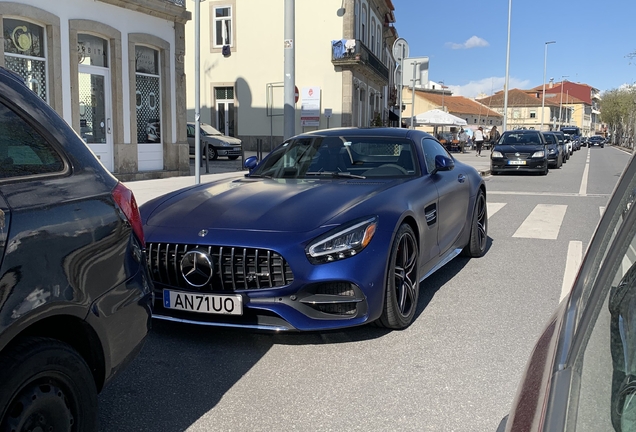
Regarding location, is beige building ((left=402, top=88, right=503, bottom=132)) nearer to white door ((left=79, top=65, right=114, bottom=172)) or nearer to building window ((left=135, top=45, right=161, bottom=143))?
building window ((left=135, top=45, right=161, bottom=143))

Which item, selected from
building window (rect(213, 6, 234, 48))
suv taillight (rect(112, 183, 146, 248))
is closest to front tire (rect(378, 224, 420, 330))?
suv taillight (rect(112, 183, 146, 248))

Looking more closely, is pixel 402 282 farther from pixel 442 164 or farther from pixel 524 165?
pixel 524 165

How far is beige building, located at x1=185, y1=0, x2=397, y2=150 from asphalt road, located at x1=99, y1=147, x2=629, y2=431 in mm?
25019

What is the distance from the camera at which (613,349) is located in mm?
1307

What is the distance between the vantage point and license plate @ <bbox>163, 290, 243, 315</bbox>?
3.76 metres

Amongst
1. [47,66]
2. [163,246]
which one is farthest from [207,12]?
[163,246]

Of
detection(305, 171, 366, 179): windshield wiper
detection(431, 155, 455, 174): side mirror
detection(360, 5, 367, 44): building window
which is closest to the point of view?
detection(305, 171, 366, 179): windshield wiper

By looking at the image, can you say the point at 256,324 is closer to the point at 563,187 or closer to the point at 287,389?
the point at 287,389

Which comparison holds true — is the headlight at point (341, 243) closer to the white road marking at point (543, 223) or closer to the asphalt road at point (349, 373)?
the asphalt road at point (349, 373)

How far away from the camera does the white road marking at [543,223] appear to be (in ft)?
28.1

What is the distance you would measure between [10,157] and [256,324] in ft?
6.26

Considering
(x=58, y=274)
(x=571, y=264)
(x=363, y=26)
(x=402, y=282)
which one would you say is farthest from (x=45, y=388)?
(x=363, y=26)

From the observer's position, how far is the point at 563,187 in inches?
637

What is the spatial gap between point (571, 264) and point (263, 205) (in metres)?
3.85
